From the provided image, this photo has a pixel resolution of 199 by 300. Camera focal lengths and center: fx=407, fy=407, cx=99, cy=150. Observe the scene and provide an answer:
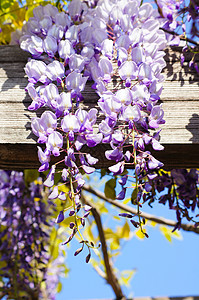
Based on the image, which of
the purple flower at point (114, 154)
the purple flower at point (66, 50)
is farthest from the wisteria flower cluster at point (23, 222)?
the purple flower at point (114, 154)

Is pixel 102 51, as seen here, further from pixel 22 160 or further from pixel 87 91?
pixel 22 160

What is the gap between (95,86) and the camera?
85cm

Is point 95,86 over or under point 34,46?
under

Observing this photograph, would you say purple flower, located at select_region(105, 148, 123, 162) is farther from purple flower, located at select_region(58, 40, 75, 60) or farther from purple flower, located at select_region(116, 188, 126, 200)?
purple flower, located at select_region(58, 40, 75, 60)

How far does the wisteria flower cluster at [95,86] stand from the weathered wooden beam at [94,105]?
3 centimetres

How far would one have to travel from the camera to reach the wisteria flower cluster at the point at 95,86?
2.41 feet

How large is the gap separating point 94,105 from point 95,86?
0.04 meters

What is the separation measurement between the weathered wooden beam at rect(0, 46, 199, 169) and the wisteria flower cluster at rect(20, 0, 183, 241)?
0.03m

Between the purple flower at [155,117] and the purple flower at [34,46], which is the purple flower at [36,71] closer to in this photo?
the purple flower at [34,46]

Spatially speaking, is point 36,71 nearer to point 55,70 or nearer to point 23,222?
point 55,70

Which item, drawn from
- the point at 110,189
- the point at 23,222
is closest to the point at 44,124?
the point at 110,189

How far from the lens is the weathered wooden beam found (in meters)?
0.82

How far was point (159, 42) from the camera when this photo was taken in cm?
93

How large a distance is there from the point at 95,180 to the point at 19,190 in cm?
80
